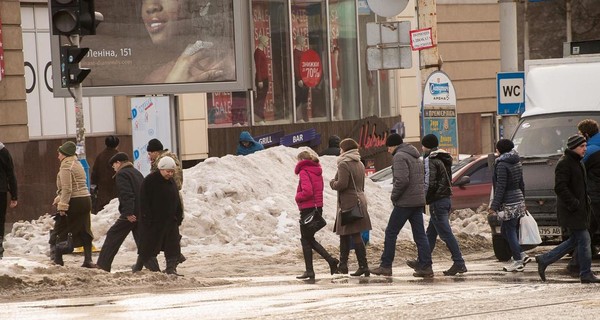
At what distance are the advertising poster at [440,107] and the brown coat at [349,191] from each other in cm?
432

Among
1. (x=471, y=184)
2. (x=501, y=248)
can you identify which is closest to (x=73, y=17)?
(x=501, y=248)

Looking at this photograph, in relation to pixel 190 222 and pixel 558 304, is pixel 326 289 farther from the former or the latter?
pixel 190 222

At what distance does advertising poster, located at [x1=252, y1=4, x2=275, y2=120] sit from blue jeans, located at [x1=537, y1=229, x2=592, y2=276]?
15.9m

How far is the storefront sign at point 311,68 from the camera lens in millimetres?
33156

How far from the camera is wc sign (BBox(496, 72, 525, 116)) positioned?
23375 mm

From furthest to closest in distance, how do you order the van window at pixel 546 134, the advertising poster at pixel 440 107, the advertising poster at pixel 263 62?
the advertising poster at pixel 263 62 < the advertising poster at pixel 440 107 < the van window at pixel 546 134

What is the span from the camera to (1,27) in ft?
89.8

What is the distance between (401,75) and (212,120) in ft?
25.4

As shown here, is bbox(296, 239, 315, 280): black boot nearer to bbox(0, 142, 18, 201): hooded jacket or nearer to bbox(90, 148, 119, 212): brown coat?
bbox(0, 142, 18, 201): hooded jacket

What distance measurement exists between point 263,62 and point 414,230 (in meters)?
14.8

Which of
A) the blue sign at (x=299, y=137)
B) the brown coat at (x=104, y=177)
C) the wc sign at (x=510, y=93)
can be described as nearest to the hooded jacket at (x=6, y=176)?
the brown coat at (x=104, y=177)

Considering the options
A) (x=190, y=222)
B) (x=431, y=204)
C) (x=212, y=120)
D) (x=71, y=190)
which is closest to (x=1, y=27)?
(x=212, y=120)

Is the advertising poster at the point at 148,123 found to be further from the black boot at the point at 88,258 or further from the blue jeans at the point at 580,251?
the blue jeans at the point at 580,251

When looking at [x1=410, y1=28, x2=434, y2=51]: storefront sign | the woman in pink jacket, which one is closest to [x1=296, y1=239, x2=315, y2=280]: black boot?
the woman in pink jacket
